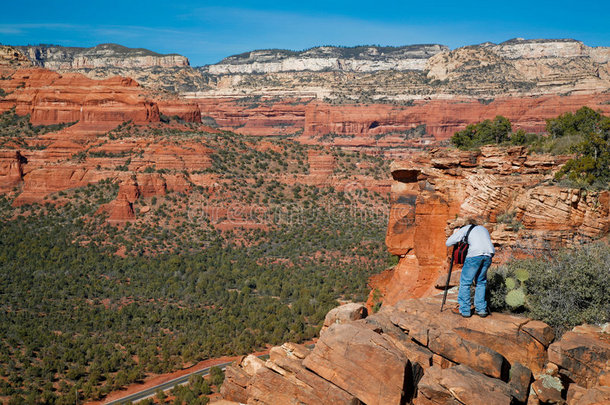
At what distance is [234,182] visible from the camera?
6125cm

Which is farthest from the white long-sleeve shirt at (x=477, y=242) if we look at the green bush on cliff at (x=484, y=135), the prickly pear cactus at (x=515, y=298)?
the green bush on cliff at (x=484, y=135)

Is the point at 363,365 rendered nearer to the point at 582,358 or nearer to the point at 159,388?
the point at 582,358

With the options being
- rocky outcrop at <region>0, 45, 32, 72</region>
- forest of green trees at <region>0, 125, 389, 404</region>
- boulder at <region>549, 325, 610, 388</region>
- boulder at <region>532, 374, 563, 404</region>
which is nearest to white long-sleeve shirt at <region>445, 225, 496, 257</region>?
boulder at <region>549, 325, 610, 388</region>

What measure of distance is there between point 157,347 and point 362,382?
2770 cm

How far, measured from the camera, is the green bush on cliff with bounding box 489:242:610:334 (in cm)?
1089

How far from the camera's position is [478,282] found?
10805 millimetres

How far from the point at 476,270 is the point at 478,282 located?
9.8 inches

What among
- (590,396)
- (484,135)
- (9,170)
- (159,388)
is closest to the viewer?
(590,396)

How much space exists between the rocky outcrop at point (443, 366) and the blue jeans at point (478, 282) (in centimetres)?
29

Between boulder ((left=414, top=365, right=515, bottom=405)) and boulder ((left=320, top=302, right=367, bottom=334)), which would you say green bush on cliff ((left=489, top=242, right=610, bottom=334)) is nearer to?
boulder ((left=414, top=365, right=515, bottom=405))

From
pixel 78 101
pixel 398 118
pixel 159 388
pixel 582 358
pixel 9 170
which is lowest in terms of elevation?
pixel 159 388

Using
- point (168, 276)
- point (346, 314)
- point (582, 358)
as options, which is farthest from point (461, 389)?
point (168, 276)

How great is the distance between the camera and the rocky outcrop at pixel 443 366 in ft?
28.7

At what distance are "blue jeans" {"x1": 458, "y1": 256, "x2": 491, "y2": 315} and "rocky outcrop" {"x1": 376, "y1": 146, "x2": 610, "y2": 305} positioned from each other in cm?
422
